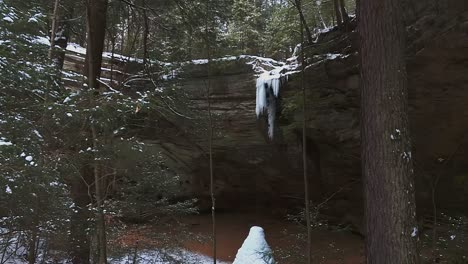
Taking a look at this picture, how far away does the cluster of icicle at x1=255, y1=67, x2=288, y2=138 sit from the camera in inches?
342

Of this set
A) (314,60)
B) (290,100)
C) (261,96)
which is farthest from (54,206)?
(261,96)

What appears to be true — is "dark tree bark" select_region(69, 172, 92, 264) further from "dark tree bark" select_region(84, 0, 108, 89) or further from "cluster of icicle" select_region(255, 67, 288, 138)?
"cluster of icicle" select_region(255, 67, 288, 138)

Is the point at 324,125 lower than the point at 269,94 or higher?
lower

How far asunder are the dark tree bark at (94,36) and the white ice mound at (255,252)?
125 inches

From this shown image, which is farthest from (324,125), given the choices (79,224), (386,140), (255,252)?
(79,224)

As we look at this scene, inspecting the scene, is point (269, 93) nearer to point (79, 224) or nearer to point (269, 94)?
point (269, 94)

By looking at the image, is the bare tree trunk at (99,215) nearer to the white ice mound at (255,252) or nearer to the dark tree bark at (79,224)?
the dark tree bark at (79,224)

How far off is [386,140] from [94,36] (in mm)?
3796

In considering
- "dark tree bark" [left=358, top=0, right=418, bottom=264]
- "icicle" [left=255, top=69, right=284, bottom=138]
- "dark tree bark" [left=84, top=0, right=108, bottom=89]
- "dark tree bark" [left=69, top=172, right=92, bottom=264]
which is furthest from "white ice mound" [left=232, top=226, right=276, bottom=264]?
"icicle" [left=255, top=69, right=284, bottom=138]

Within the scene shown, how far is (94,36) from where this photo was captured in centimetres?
502

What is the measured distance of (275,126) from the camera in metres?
9.15

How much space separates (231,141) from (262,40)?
18.0 feet

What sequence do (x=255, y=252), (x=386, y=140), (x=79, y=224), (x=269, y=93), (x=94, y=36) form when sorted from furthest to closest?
(x=269, y=93) → (x=255, y=252) → (x=94, y=36) → (x=79, y=224) → (x=386, y=140)

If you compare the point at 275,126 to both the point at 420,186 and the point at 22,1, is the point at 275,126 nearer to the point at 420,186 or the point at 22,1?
the point at 420,186
